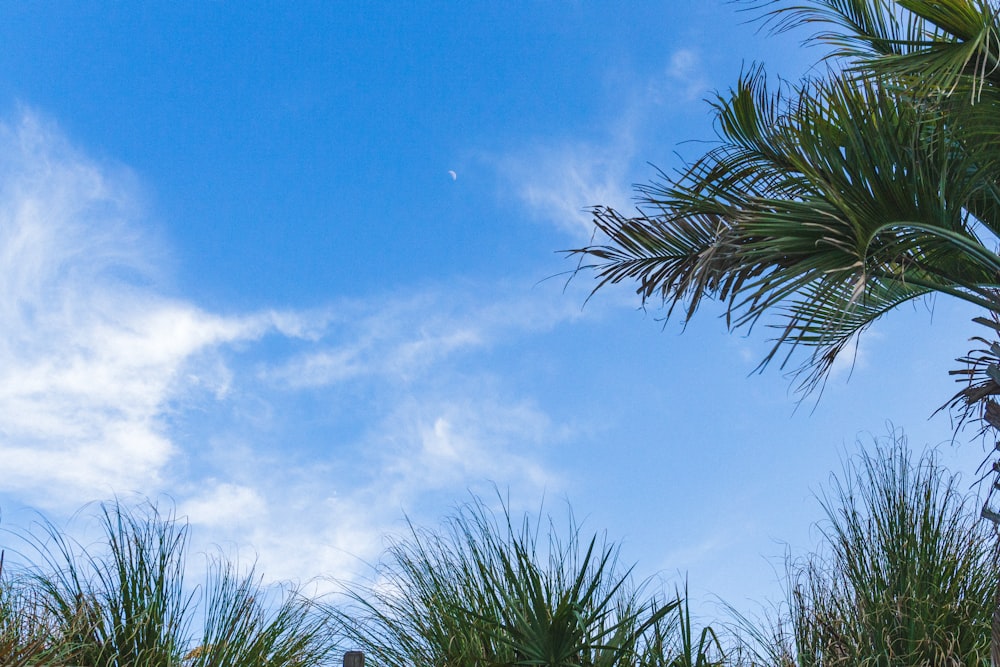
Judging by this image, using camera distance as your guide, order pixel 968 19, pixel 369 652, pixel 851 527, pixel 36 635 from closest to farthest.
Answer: pixel 968 19 → pixel 36 635 → pixel 369 652 → pixel 851 527

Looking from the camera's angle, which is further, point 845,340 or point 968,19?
point 845,340

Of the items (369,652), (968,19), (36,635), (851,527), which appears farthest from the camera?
(851,527)

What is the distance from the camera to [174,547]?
5.20 m

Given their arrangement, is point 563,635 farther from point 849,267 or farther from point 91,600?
point 91,600

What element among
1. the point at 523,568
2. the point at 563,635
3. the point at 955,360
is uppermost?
the point at 955,360

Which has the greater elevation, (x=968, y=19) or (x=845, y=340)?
(x=968, y=19)

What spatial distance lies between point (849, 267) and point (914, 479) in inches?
121

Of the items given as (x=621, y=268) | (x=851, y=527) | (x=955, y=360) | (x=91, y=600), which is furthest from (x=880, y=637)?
(x=91, y=600)

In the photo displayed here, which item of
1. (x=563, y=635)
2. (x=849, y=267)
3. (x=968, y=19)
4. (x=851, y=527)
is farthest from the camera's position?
(x=851, y=527)

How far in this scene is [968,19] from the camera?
390cm

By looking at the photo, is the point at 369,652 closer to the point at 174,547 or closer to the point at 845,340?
the point at 174,547

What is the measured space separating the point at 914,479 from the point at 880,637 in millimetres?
1280

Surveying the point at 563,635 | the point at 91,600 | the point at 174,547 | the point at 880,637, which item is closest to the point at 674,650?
the point at 563,635

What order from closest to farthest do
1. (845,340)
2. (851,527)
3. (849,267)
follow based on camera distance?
1. (849,267)
2. (845,340)
3. (851,527)
